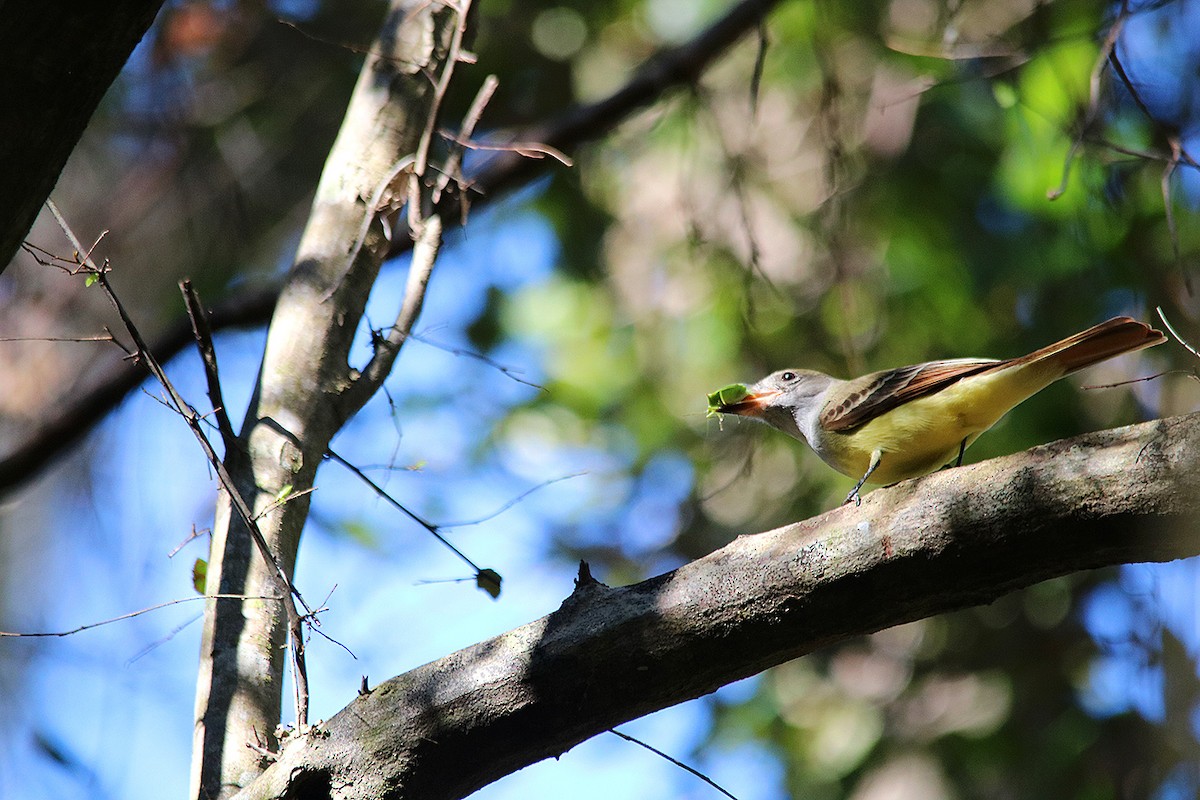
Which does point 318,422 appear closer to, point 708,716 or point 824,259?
point 708,716

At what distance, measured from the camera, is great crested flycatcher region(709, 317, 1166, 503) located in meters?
3.71

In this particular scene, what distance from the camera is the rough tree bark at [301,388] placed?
2836 mm

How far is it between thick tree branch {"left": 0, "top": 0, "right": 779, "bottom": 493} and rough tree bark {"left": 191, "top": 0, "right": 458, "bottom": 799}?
460 mm

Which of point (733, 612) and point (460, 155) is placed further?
point (460, 155)

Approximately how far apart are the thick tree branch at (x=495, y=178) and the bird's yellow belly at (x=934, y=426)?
1756mm

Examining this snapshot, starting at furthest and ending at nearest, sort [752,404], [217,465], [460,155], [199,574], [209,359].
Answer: [752,404], [460,155], [199,574], [209,359], [217,465]

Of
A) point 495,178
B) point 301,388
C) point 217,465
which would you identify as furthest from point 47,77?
point 495,178

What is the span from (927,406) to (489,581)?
5.87 feet

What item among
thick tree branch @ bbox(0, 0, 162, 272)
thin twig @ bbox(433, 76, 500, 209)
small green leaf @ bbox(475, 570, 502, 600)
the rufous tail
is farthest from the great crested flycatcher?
thick tree branch @ bbox(0, 0, 162, 272)

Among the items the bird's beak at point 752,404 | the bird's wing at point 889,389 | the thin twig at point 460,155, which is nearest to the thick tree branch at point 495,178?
the thin twig at point 460,155

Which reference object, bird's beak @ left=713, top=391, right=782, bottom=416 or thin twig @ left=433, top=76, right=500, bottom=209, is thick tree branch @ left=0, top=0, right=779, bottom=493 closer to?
thin twig @ left=433, top=76, right=500, bottom=209

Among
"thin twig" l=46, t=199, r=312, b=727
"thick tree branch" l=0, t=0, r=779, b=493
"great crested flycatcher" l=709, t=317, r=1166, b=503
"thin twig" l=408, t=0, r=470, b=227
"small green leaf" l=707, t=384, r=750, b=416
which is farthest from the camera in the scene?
"small green leaf" l=707, t=384, r=750, b=416

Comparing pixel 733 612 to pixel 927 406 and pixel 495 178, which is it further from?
pixel 495 178

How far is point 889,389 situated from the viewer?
14.0 ft
